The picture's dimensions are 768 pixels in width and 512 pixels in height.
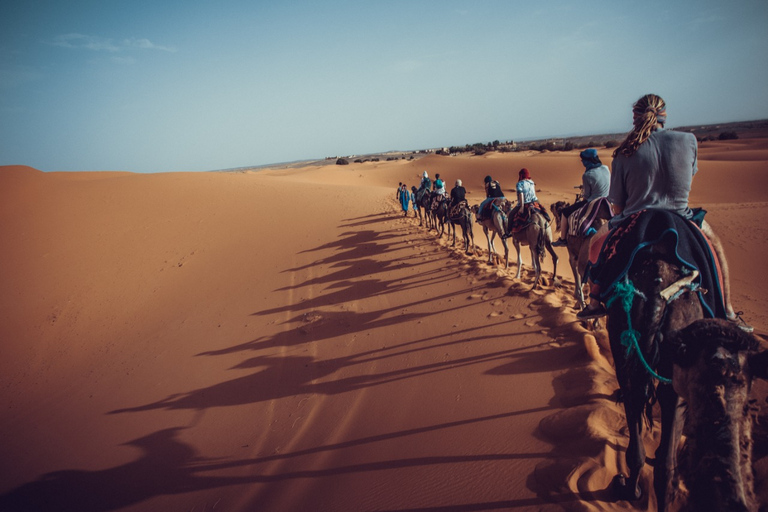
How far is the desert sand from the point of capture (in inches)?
158

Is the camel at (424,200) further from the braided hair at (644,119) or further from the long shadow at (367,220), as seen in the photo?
the braided hair at (644,119)

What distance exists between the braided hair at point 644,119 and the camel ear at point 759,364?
6.48 ft

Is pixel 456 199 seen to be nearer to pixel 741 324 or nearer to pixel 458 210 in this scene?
pixel 458 210

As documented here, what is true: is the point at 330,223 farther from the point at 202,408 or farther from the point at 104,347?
the point at 202,408

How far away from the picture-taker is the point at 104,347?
11.0 m

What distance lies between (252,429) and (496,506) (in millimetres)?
4186

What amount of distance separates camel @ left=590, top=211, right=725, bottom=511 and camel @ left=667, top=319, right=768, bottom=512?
0.80 meters

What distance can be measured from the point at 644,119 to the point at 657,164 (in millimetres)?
400

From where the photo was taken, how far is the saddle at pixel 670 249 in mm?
2672

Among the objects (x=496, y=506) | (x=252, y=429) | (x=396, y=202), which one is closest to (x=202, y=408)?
(x=252, y=429)

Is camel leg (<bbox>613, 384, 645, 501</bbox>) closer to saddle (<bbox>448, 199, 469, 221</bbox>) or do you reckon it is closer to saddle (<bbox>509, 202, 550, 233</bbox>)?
saddle (<bbox>509, 202, 550, 233</bbox>)

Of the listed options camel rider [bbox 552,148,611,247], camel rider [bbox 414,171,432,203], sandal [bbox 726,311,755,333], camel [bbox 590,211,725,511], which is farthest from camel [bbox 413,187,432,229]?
sandal [bbox 726,311,755,333]

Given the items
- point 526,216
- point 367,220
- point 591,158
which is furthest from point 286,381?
point 367,220

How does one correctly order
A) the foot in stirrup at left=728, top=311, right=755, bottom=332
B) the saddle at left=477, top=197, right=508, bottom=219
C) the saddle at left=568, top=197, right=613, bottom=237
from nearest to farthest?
the foot in stirrup at left=728, top=311, right=755, bottom=332
the saddle at left=568, top=197, right=613, bottom=237
the saddle at left=477, top=197, right=508, bottom=219
